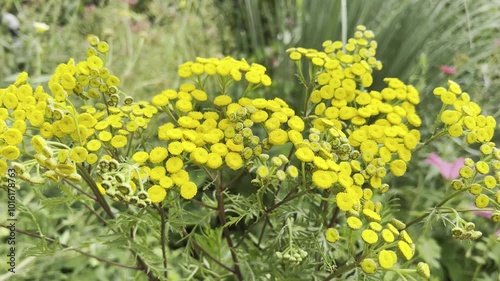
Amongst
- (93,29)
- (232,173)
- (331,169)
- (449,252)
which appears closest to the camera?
(331,169)

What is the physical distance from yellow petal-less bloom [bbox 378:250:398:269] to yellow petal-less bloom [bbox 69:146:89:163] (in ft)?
1.15

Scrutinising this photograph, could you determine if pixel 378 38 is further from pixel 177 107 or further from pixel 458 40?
pixel 177 107

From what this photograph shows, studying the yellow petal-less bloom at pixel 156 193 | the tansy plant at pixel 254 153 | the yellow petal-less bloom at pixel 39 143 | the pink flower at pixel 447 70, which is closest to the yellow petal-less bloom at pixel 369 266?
the tansy plant at pixel 254 153

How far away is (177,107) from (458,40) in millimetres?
1268

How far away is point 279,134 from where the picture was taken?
0.67 meters

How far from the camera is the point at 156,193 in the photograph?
24.1 inches

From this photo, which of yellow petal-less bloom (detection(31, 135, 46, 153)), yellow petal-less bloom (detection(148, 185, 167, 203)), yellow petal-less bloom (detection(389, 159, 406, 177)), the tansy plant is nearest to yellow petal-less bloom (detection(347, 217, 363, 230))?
the tansy plant

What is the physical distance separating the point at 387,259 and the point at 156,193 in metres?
0.27

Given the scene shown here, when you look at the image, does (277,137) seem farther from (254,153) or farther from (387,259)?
(387,259)

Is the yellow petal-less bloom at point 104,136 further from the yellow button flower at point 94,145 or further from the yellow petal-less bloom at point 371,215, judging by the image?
the yellow petal-less bloom at point 371,215

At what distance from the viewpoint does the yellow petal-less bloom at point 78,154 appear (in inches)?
23.4

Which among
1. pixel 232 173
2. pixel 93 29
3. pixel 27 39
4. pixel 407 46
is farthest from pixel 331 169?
pixel 93 29

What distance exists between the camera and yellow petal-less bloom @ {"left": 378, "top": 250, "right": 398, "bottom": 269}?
23.3 inches

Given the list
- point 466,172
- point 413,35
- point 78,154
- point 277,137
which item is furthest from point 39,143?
point 413,35
